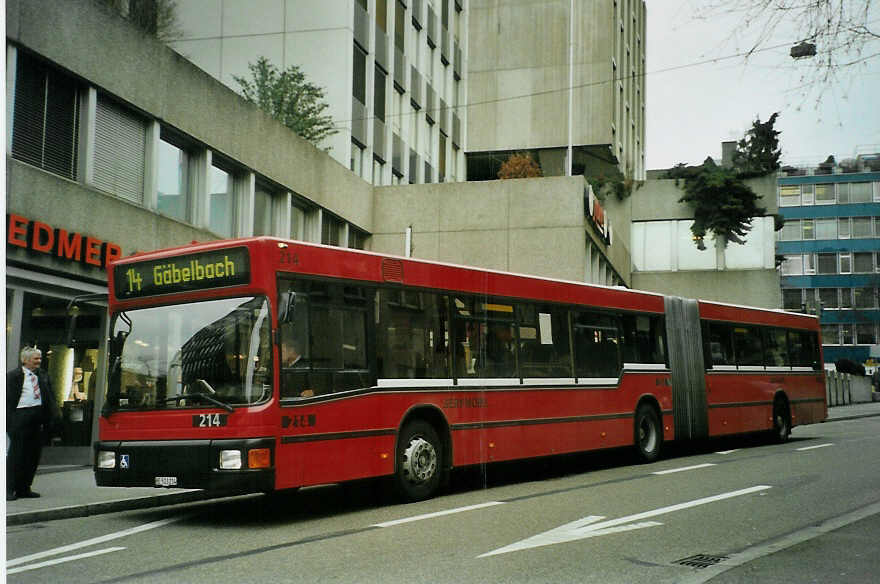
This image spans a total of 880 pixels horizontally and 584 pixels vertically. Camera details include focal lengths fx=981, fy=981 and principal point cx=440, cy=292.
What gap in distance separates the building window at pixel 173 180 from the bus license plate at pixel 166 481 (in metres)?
8.94

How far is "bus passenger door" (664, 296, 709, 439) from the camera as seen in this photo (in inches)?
696

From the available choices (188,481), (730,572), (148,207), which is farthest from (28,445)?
(730,572)

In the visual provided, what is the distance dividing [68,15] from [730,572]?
12.5 metres

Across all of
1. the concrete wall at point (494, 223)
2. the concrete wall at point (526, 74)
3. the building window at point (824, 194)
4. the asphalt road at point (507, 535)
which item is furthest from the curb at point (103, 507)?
the concrete wall at point (526, 74)

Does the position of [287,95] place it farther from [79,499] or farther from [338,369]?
[338,369]

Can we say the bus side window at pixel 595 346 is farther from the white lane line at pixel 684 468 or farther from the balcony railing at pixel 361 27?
the balcony railing at pixel 361 27

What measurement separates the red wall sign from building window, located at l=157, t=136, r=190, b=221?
2277 mm

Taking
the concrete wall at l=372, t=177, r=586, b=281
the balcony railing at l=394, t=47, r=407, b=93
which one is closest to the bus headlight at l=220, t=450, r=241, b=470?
the concrete wall at l=372, t=177, r=586, b=281

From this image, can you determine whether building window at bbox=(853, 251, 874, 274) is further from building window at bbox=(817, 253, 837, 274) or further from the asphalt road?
the asphalt road

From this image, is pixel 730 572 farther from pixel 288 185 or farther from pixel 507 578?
pixel 288 185

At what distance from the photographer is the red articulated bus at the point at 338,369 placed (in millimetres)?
9656

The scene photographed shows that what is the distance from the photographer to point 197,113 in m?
18.5

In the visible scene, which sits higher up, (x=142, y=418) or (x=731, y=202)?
(x=731, y=202)

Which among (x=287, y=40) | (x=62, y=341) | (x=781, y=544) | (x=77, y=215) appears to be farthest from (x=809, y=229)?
(x=781, y=544)
